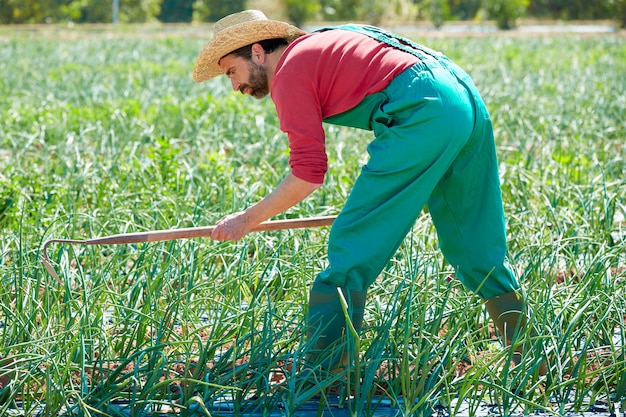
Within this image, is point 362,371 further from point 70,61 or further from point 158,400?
point 70,61

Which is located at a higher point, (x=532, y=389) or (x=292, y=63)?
(x=292, y=63)

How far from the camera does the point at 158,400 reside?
2.67 metres

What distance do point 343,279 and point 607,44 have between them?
15.0m

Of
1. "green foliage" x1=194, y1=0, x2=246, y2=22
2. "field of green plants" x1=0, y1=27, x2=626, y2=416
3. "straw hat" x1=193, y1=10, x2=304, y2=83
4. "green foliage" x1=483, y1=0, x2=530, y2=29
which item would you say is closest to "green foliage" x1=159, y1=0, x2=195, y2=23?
"green foliage" x1=194, y1=0, x2=246, y2=22

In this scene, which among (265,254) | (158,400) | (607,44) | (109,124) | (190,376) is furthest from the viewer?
(607,44)

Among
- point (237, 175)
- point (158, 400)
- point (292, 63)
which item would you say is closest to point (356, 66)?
point (292, 63)

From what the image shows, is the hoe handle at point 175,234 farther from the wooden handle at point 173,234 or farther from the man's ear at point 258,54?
the man's ear at point 258,54

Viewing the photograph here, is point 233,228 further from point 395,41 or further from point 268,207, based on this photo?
point 395,41

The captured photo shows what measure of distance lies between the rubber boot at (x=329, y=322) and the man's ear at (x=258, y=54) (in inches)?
28.2

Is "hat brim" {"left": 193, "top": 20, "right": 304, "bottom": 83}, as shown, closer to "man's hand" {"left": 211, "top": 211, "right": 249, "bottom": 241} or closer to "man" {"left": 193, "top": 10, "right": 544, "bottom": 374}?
"man" {"left": 193, "top": 10, "right": 544, "bottom": 374}

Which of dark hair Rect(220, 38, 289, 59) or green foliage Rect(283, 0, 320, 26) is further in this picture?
green foliage Rect(283, 0, 320, 26)

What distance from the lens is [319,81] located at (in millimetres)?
2713

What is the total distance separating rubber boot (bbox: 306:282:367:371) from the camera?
2.74m

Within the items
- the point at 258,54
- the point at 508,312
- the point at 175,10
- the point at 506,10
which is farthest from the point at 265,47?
the point at 175,10
